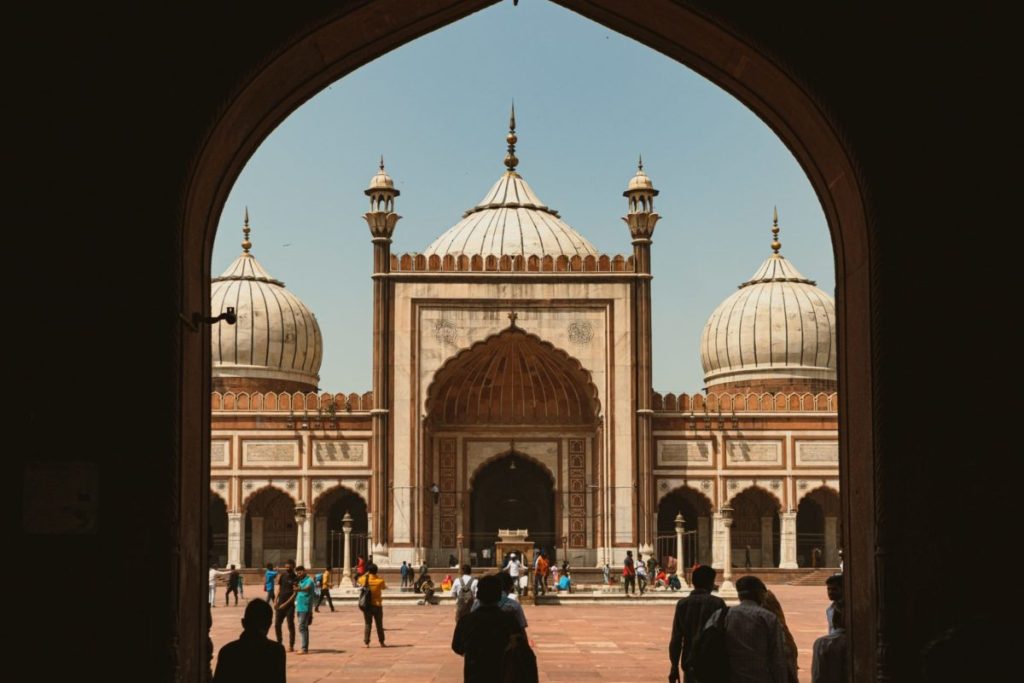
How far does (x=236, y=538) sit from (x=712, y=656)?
25961 mm

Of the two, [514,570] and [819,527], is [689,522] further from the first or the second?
[514,570]

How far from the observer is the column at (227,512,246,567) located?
30.0 m

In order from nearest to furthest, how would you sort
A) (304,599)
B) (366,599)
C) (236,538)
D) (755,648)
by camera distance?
(755,648)
(304,599)
(366,599)
(236,538)

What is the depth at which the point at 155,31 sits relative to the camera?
530 centimetres

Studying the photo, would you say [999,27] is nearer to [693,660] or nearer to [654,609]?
[693,660]

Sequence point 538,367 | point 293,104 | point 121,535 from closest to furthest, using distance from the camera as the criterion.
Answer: point 121,535 < point 293,104 < point 538,367

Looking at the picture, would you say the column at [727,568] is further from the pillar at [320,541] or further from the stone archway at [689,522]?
the pillar at [320,541]

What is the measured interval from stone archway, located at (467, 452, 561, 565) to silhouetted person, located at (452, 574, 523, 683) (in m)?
26.0

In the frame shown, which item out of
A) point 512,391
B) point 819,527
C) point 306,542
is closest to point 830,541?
point 819,527

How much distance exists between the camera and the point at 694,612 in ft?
19.6

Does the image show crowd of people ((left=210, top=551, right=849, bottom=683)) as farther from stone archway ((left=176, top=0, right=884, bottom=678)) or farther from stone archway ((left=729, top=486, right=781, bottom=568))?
stone archway ((left=729, top=486, right=781, bottom=568))

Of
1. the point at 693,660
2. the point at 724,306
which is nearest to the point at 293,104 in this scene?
the point at 693,660

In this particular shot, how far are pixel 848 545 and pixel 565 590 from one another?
19243 mm

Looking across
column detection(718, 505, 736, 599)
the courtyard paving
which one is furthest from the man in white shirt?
column detection(718, 505, 736, 599)
